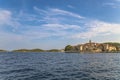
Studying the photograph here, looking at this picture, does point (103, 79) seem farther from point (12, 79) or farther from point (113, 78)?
point (12, 79)

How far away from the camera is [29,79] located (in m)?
29.3

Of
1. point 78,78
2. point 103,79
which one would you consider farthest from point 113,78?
point 78,78

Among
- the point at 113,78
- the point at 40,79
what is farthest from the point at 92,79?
the point at 40,79

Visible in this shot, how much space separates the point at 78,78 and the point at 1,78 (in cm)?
1358

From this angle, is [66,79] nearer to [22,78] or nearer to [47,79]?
[47,79]

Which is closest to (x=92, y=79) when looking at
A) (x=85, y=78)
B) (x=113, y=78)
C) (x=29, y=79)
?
(x=85, y=78)

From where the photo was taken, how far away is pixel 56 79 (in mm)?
29109

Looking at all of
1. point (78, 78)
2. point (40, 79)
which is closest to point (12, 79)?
point (40, 79)

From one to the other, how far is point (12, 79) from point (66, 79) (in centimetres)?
936

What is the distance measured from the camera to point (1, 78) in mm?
29531

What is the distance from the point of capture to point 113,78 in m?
29.6

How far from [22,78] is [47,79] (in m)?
4.67

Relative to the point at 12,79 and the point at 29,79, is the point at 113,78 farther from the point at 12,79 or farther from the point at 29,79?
the point at 12,79

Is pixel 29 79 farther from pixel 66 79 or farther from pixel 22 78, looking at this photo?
pixel 66 79
